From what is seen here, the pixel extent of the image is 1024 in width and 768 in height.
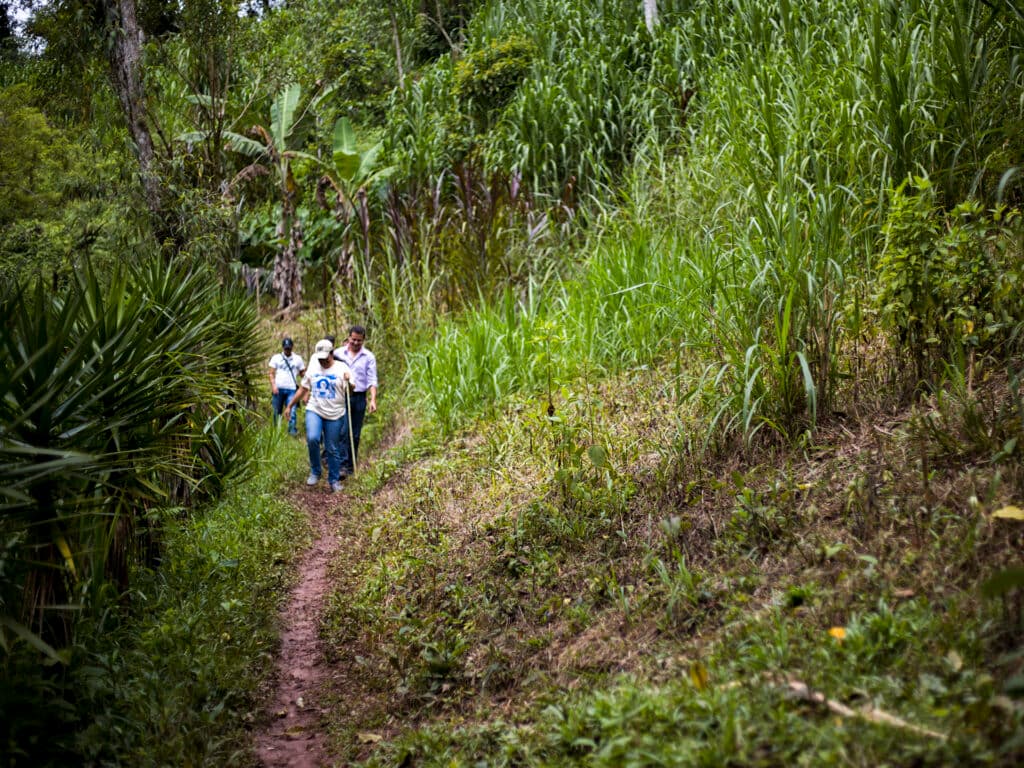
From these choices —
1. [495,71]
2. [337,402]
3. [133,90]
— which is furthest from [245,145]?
[337,402]

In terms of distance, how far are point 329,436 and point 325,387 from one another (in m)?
0.64

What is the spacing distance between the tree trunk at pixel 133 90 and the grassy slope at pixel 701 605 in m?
7.25

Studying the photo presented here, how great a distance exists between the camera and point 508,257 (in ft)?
36.8

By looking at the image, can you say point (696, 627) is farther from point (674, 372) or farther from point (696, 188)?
point (696, 188)

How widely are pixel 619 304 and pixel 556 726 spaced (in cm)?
510

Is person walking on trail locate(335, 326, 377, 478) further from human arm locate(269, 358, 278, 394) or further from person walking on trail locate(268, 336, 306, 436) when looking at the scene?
human arm locate(269, 358, 278, 394)

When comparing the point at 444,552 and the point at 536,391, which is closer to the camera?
the point at 444,552

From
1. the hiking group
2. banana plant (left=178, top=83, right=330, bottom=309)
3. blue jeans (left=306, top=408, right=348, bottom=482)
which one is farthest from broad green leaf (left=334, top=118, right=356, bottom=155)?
blue jeans (left=306, top=408, right=348, bottom=482)

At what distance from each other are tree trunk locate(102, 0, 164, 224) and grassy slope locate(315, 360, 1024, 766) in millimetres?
7253

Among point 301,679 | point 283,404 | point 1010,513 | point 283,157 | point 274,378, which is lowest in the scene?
point 283,404

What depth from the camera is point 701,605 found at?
3.98 meters

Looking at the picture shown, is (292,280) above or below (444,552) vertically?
above

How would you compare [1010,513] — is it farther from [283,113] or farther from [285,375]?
[283,113]

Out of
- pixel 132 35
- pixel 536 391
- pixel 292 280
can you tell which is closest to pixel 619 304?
pixel 536 391
